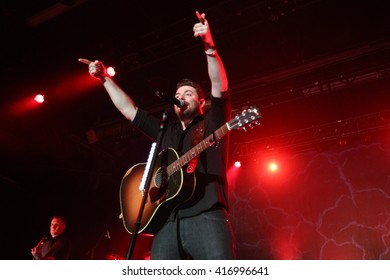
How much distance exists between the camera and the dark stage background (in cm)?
619

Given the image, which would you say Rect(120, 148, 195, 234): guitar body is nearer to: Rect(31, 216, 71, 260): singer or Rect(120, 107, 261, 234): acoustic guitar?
Rect(120, 107, 261, 234): acoustic guitar

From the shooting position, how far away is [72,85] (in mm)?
7594

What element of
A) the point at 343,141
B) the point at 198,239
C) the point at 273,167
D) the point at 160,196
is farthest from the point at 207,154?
the point at 273,167

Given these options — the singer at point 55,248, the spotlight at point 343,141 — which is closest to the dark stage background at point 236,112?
the spotlight at point 343,141

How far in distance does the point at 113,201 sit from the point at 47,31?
15.7ft

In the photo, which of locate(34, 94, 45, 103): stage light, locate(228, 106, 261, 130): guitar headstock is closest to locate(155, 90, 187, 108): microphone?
locate(228, 106, 261, 130): guitar headstock

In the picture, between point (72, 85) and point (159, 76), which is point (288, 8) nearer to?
point (159, 76)

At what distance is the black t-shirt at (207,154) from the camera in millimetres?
2117

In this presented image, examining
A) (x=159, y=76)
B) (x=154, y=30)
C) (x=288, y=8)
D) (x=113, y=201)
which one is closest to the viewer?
(x=288, y=8)

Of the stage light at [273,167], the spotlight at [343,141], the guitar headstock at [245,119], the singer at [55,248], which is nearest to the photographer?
the guitar headstock at [245,119]

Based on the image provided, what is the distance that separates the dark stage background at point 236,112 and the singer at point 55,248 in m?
1.47

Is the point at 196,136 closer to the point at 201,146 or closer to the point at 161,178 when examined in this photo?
the point at 201,146

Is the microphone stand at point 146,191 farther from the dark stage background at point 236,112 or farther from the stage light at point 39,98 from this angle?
the stage light at point 39,98
